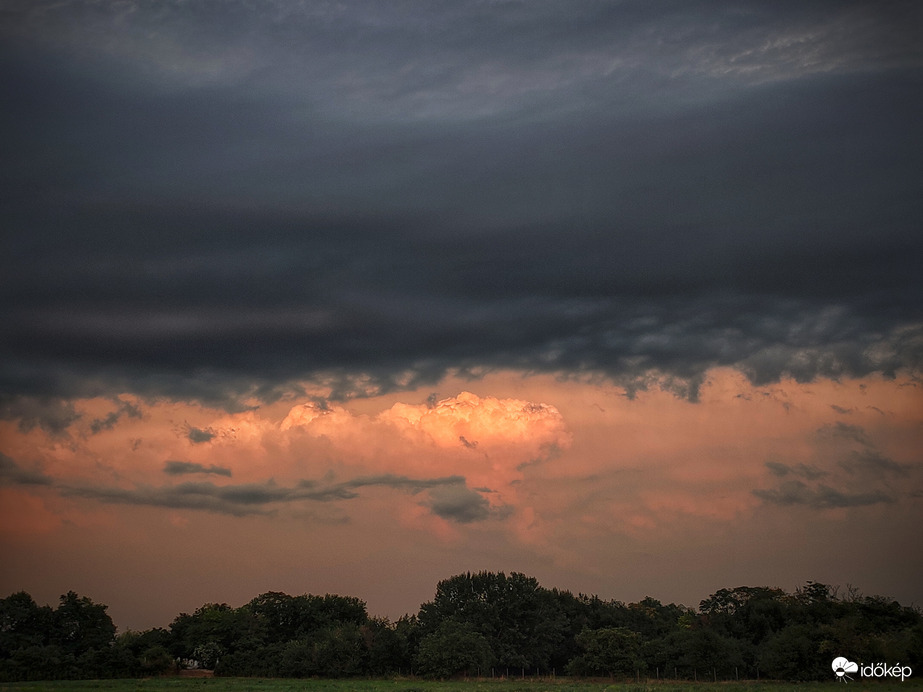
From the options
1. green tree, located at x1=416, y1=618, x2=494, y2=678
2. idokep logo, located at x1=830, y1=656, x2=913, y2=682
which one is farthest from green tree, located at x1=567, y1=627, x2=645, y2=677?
idokep logo, located at x1=830, y1=656, x2=913, y2=682

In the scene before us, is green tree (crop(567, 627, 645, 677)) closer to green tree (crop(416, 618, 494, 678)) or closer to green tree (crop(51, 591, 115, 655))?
Answer: green tree (crop(416, 618, 494, 678))

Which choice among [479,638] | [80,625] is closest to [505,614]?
[479,638]

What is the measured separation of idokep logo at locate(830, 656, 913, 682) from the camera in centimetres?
8194

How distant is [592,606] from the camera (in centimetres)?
15812

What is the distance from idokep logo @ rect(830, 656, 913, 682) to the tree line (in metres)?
0.86

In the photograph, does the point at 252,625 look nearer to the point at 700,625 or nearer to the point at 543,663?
the point at 543,663

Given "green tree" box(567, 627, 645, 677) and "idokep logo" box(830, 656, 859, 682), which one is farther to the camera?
"green tree" box(567, 627, 645, 677)

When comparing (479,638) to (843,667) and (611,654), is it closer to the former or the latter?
(611,654)

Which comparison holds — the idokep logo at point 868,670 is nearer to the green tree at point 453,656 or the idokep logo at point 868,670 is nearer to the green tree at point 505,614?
the green tree at point 453,656

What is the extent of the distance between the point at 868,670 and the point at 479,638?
162 feet

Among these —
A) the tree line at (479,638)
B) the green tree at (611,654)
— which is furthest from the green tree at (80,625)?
the green tree at (611,654)

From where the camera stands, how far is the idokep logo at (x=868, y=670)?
269 feet

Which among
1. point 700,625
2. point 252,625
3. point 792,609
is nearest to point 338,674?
point 252,625

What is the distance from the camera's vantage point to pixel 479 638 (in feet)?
391
